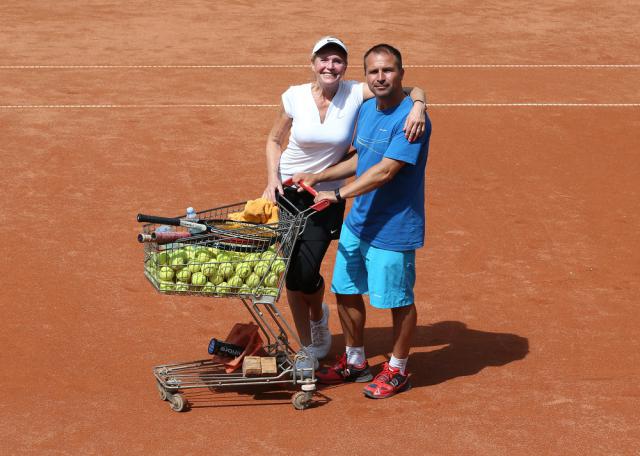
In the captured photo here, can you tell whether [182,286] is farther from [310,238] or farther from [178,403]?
[310,238]

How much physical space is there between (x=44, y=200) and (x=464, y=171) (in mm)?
4452

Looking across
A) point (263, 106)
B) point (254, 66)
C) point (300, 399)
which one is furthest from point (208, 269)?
point (254, 66)

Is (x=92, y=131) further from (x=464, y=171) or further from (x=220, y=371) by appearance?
(x=220, y=371)

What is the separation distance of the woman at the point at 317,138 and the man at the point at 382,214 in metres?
0.11

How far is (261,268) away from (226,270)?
0.22 metres

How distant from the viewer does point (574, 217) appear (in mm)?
11086

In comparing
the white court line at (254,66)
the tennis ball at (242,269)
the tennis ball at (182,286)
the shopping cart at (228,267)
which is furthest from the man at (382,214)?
the white court line at (254,66)

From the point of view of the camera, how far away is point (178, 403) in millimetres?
7152

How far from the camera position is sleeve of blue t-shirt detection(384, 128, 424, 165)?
6.97 metres

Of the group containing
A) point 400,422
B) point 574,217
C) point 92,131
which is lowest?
point 400,422

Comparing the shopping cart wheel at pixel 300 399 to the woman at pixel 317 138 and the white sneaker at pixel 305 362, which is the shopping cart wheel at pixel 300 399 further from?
the woman at pixel 317 138

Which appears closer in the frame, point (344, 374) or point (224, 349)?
point (224, 349)

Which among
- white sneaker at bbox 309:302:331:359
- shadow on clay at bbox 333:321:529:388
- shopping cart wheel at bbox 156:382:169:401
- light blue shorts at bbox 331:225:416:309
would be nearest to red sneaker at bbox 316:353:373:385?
shadow on clay at bbox 333:321:529:388

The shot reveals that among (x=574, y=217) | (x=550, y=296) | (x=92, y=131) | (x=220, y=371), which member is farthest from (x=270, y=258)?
(x=92, y=131)
